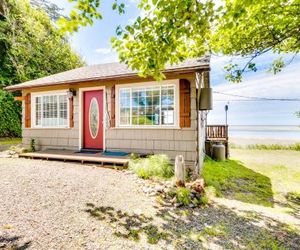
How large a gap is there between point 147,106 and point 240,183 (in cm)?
391

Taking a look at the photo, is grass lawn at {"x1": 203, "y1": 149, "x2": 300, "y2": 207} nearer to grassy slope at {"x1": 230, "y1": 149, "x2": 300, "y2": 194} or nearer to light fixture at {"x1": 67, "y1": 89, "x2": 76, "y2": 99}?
grassy slope at {"x1": 230, "y1": 149, "x2": 300, "y2": 194}

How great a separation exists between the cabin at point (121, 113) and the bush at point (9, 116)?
444 cm

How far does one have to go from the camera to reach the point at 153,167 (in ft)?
19.6

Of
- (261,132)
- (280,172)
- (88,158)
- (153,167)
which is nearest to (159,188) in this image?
(153,167)

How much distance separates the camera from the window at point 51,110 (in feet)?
29.1

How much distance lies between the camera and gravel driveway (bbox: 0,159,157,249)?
2846mm

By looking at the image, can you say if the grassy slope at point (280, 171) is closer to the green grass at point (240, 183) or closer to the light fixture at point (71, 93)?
the green grass at point (240, 183)

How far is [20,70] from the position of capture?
1389cm

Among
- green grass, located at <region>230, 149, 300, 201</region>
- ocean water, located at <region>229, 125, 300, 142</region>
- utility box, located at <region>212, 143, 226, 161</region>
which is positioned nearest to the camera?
green grass, located at <region>230, 149, 300, 201</region>

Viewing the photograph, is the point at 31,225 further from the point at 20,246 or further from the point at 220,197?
the point at 220,197

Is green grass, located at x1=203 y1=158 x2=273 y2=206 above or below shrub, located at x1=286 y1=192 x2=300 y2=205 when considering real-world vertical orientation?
above

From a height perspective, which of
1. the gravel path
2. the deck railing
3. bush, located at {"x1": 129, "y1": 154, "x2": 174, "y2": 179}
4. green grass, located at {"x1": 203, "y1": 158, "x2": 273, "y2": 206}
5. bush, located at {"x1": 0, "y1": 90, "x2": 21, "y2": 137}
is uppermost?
bush, located at {"x1": 0, "y1": 90, "x2": 21, "y2": 137}

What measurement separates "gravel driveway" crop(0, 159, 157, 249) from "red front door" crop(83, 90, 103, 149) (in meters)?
2.16

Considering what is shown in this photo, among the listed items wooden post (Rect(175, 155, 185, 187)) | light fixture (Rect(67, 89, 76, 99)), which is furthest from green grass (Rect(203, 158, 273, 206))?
light fixture (Rect(67, 89, 76, 99))
